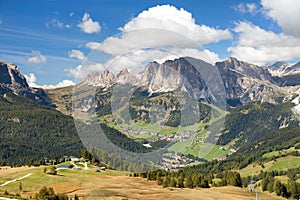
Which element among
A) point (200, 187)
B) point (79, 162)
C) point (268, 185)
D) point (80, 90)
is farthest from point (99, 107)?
point (268, 185)

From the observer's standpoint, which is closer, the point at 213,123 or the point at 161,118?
the point at 213,123

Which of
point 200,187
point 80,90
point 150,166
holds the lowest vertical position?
point 200,187

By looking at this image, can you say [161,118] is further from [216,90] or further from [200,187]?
[200,187]

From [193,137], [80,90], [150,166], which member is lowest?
[150,166]

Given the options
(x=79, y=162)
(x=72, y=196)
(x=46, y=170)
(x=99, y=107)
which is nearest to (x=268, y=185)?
(x=79, y=162)

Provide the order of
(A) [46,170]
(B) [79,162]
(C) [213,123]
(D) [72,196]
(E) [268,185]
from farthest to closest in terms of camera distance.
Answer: (E) [268,185], (B) [79,162], (A) [46,170], (D) [72,196], (C) [213,123]

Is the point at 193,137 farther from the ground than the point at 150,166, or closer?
farther from the ground

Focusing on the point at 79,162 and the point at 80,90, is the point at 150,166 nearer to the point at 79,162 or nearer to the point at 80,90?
the point at 80,90

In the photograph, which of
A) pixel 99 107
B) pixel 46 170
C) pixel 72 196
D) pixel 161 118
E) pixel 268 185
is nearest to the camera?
pixel 161 118

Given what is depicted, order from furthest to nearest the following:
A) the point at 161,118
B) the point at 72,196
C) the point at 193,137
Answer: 1. the point at 72,196
2. the point at 161,118
3. the point at 193,137
